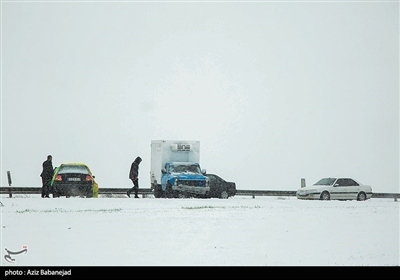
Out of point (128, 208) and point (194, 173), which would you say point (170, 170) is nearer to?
point (194, 173)

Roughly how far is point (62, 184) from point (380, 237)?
13513 millimetres

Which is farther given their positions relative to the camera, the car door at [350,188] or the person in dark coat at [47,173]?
the car door at [350,188]

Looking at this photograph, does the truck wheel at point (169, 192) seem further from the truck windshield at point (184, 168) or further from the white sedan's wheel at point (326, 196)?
the white sedan's wheel at point (326, 196)

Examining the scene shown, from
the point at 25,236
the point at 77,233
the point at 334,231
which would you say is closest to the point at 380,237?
the point at 334,231

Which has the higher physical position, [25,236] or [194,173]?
[194,173]

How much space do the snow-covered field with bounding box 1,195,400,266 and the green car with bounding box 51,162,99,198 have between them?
357 cm

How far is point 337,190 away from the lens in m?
31.7

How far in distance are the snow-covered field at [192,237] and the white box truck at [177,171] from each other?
8581 millimetres

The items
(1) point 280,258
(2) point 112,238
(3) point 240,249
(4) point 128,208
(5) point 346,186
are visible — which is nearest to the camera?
(1) point 280,258

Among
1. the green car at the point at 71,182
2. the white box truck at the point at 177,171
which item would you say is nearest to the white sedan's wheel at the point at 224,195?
the white box truck at the point at 177,171

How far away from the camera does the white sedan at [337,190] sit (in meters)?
31.4

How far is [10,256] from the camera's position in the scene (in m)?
10.8

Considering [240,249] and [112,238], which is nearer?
[240,249]

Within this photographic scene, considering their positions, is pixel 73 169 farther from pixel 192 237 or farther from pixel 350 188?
pixel 350 188
